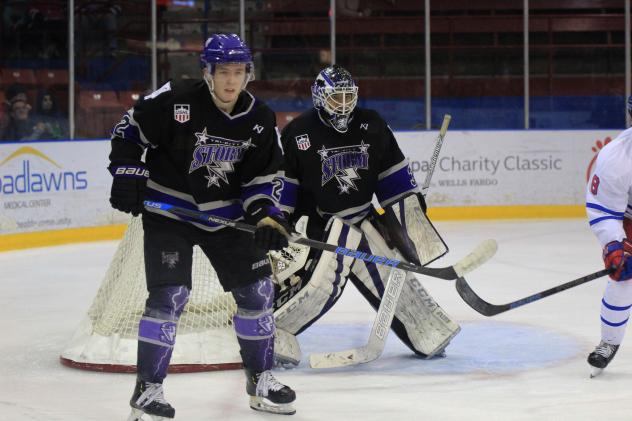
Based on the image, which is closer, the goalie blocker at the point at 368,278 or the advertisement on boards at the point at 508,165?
the goalie blocker at the point at 368,278

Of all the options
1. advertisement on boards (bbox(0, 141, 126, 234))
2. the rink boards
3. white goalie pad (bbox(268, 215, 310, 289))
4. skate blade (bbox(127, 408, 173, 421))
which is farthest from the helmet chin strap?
the rink boards

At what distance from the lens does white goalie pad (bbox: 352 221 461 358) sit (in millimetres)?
4395

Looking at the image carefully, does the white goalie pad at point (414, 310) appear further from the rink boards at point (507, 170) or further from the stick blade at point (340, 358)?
the rink boards at point (507, 170)

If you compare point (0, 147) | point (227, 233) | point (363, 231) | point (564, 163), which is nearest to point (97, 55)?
point (0, 147)

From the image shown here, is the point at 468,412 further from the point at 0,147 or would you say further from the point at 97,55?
the point at 97,55

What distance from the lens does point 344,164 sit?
4266 millimetres

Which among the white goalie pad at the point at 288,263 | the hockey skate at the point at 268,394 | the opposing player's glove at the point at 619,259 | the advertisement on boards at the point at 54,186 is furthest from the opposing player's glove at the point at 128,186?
the advertisement on boards at the point at 54,186

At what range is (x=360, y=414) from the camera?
361cm

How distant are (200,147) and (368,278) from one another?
1231 millimetres

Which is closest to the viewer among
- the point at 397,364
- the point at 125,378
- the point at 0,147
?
the point at 125,378

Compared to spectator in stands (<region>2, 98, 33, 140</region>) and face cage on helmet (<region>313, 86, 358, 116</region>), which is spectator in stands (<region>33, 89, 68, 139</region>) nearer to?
spectator in stands (<region>2, 98, 33, 140</region>)

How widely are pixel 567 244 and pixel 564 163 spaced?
1647 millimetres

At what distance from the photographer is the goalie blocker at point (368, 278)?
14.0 ft

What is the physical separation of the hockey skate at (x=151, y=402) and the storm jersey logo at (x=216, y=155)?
1.98 feet
